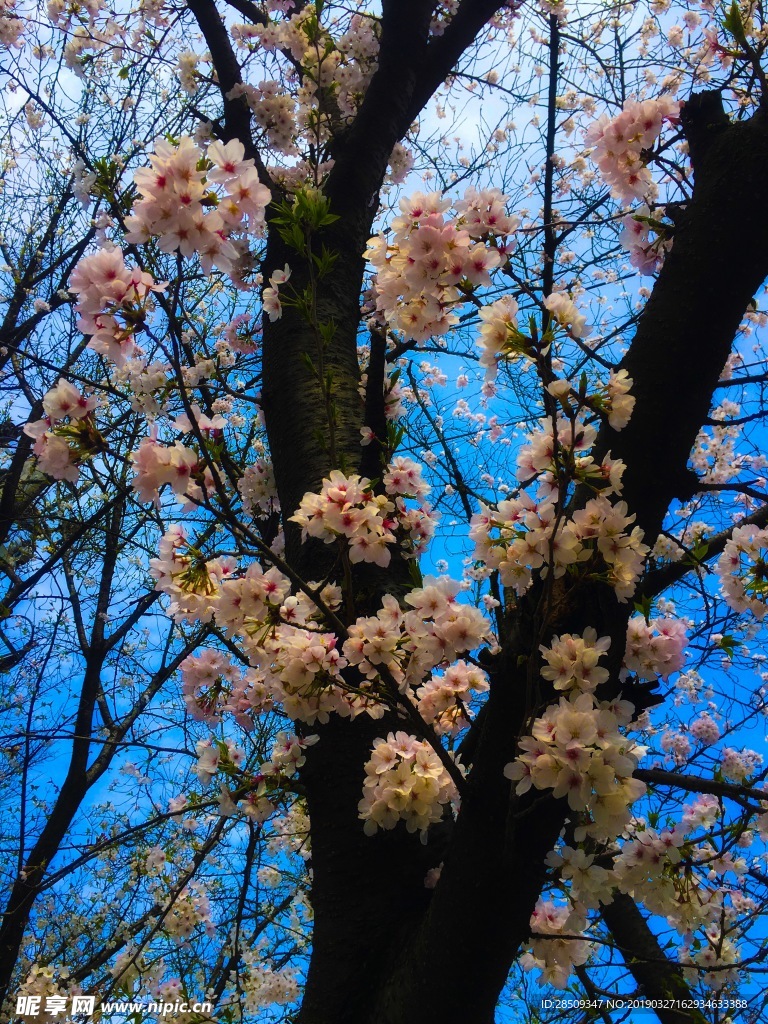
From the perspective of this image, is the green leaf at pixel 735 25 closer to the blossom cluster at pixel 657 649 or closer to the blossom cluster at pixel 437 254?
the blossom cluster at pixel 437 254

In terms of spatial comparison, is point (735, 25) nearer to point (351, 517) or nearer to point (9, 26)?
point (351, 517)

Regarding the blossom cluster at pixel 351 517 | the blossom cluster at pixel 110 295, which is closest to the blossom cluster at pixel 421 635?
the blossom cluster at pixel 351 517

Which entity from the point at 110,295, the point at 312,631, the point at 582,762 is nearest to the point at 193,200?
the point at 110,295

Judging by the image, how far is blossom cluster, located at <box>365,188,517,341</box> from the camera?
135 centimetres

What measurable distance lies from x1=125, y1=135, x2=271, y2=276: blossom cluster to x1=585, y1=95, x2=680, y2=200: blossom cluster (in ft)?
2.79

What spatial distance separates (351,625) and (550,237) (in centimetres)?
229

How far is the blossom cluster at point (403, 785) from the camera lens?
1.35 meters

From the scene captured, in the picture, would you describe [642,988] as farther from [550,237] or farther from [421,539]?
[550,237]

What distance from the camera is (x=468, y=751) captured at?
1.72 meters

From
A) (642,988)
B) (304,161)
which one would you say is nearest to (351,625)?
(642,988)

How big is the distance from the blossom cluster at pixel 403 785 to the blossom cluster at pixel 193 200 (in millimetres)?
1021

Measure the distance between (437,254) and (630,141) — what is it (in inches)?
24.4

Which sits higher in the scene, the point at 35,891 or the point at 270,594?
the point at 270,594

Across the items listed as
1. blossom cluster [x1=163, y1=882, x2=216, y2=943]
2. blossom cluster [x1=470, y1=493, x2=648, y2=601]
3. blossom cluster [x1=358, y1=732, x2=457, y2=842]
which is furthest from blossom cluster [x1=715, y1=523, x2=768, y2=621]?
blossom cluster [x1=163, y1=882, x2=216, y2=943]
